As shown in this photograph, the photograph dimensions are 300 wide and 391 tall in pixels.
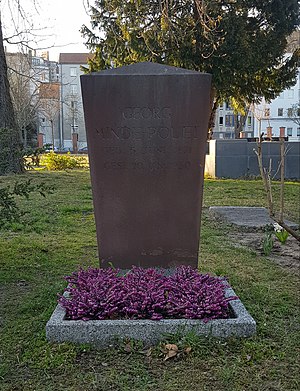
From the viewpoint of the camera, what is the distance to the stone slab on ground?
306 inches

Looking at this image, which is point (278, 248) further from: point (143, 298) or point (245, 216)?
point (143, 298)

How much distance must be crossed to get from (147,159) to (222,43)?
9379mm

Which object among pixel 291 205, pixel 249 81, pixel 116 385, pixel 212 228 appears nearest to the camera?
pixel 116 385

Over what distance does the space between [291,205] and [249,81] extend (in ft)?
21.5

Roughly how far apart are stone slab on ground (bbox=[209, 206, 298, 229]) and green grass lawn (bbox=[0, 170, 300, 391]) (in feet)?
4.58

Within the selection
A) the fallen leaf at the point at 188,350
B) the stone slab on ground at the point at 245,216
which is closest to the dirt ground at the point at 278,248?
the stone slab on ground at the point at 245,216

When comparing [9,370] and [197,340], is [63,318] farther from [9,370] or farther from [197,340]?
[197,340]

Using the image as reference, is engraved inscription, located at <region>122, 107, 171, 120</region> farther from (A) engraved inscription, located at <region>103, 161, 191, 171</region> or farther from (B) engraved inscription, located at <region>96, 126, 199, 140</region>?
(A) engraved inscription, located at <region>103, 161, 191, 171</region>

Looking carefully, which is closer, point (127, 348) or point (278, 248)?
point (127, 348)

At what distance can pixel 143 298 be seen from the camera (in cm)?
351

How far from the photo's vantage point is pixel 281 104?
60.5 m

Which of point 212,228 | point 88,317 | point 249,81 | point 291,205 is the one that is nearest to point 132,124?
point 88,317

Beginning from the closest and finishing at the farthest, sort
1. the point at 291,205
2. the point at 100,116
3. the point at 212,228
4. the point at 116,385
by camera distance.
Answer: the point at 116,385, the point at 100,116, the point at 212,228, the point at 291,205

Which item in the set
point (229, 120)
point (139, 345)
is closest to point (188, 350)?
point (139, 345)
